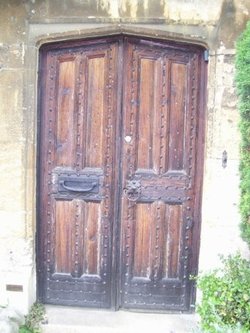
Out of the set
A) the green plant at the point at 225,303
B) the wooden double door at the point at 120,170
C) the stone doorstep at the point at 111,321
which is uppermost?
the wooden double door at the point at 120,170

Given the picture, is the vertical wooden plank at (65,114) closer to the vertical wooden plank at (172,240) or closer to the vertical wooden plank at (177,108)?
the vertical wooden plank at (177,108)

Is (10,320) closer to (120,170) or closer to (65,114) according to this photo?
(120,170)

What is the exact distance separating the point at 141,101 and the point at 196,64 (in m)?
0.55

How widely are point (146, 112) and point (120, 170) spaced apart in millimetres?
543

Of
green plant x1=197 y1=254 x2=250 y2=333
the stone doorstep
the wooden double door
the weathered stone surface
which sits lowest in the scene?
the stone doorstep

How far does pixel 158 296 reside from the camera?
4320mm

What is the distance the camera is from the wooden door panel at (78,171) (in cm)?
418

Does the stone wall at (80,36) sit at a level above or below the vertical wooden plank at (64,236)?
above

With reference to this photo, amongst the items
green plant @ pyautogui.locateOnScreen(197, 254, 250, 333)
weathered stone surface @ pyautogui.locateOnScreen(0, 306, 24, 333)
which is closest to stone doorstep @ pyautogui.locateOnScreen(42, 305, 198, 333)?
weathered stone surface @ pyautogui.locateOnScreen(0, 306, 24, 333)

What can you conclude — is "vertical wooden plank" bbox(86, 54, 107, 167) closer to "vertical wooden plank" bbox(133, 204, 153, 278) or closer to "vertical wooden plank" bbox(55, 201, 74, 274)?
"vertical wooden plank" bbox(55, 201, 74, 274)

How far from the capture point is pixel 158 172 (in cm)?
420

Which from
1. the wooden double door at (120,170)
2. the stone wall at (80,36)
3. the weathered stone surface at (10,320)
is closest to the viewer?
the weathered stone surface at (10,320)

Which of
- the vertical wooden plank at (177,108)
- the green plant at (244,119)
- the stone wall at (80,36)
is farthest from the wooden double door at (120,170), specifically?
the green plant at (244,119)

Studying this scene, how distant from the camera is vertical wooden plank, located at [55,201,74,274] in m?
4.29
